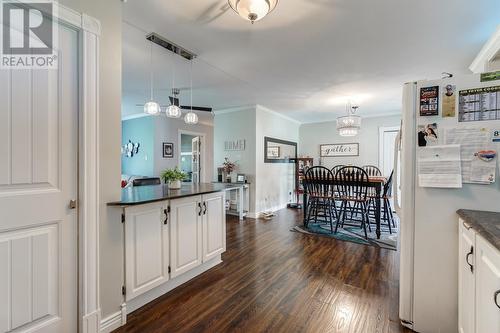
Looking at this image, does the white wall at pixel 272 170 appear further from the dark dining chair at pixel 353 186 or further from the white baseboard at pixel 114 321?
the white baseboard at pixel 114 321

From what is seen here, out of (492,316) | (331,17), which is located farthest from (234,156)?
(492,316)

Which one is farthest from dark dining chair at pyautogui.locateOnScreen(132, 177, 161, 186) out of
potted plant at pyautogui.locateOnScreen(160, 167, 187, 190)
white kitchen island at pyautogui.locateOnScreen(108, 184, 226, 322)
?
white kitchen island at pyautogui.locateOnScreen(108, 184, 226, 322)

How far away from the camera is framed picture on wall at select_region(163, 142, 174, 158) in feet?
21.1

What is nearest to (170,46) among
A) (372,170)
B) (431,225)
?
(431,225)

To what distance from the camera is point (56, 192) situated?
1.41 metres

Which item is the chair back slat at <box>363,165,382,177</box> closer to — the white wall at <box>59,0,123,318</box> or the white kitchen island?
the white kitchen island

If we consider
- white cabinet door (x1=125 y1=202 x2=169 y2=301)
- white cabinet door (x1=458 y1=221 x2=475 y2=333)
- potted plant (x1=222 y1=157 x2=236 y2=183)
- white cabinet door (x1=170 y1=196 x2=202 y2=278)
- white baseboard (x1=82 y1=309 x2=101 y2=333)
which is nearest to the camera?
white cabinet door (x1=458 y1=221 x2=475 y2=333)

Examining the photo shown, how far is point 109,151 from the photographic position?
1642mm

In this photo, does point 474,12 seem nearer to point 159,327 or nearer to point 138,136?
point 159,327

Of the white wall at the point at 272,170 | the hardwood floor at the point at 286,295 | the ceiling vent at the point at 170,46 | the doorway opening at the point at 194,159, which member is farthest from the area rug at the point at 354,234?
the doorway opening at the point at 194,159

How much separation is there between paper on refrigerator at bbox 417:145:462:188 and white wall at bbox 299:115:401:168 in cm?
490

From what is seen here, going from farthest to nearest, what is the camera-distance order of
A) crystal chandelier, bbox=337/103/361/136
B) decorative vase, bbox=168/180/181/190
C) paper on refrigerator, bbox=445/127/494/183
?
crystal chandelier, bbox=337/103/361/136
decorative vase, bbox=168/180/181/190
paper on refrigerator, bbox=445/127/494/183

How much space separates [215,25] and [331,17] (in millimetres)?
1056

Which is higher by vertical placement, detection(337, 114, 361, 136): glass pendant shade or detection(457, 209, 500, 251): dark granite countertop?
detection(337, 114, 361, 136): glass pendant shade
